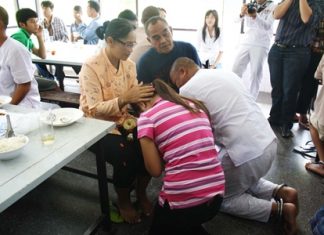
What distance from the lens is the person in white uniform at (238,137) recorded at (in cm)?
149

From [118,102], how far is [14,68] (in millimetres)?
811

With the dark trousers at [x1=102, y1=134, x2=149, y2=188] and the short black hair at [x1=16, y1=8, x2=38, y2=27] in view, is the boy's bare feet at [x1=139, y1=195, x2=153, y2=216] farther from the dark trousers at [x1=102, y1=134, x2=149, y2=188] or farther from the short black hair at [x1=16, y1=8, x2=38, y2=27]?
the short black hair at [x1=16, y1=8, x2=38, y2=27]

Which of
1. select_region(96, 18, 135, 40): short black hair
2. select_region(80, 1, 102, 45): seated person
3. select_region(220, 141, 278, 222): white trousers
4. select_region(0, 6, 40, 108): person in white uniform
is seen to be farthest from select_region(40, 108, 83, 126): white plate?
select_region(80, 1, 102, 45): seated person

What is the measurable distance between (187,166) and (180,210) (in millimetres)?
194

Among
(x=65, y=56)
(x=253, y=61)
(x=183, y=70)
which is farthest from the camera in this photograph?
(x=253, y=61)

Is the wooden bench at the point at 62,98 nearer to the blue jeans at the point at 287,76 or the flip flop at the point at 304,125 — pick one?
the blue jeans at the point at 287,76

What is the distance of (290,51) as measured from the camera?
262 centimetres

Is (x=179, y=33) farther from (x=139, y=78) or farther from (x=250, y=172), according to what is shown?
(x=250, y=172)

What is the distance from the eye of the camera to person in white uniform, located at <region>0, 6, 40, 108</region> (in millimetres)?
1847

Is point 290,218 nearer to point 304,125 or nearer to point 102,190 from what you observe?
point 102,190

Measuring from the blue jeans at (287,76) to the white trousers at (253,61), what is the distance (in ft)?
1.55

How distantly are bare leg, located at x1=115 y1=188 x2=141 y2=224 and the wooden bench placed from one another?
47.6 inches

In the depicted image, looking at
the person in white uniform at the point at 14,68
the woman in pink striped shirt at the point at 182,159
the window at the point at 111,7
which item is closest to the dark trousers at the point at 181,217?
the woman in pink striped shirt at the point at 182,159

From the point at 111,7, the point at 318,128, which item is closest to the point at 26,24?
the point at 318,128
